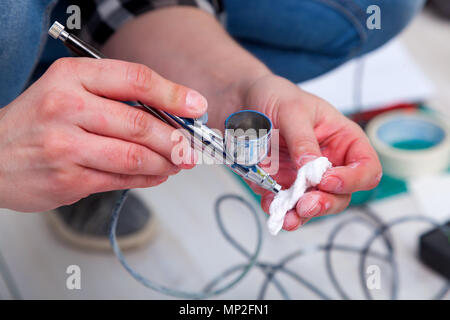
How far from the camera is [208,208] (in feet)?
2.43

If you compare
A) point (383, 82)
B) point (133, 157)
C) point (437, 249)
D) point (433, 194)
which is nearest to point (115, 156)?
point (133, 157)

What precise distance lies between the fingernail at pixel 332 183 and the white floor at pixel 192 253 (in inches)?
10.9

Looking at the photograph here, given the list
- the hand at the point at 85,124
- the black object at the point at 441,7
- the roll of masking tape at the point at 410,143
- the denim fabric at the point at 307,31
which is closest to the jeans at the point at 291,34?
the denim fabric at the point at 307,31

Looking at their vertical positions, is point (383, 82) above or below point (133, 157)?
below

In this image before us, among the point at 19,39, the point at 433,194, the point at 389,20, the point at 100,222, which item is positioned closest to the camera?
the point at 19,39

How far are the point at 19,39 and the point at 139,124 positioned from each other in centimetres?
18

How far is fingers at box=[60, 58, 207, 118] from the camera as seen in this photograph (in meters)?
0.34

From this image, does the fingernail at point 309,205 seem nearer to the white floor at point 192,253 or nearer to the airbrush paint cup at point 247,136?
the airbrush paint cup at point 247,136

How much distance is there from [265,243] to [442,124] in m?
0.39

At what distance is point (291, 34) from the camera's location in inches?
25.7

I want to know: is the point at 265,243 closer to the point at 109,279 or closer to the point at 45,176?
the point at 109,279

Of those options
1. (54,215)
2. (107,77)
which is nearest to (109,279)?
(54,215)

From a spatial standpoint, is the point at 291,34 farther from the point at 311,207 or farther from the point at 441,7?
the point at 441,7

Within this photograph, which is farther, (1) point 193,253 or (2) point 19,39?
(1) point 193,253
